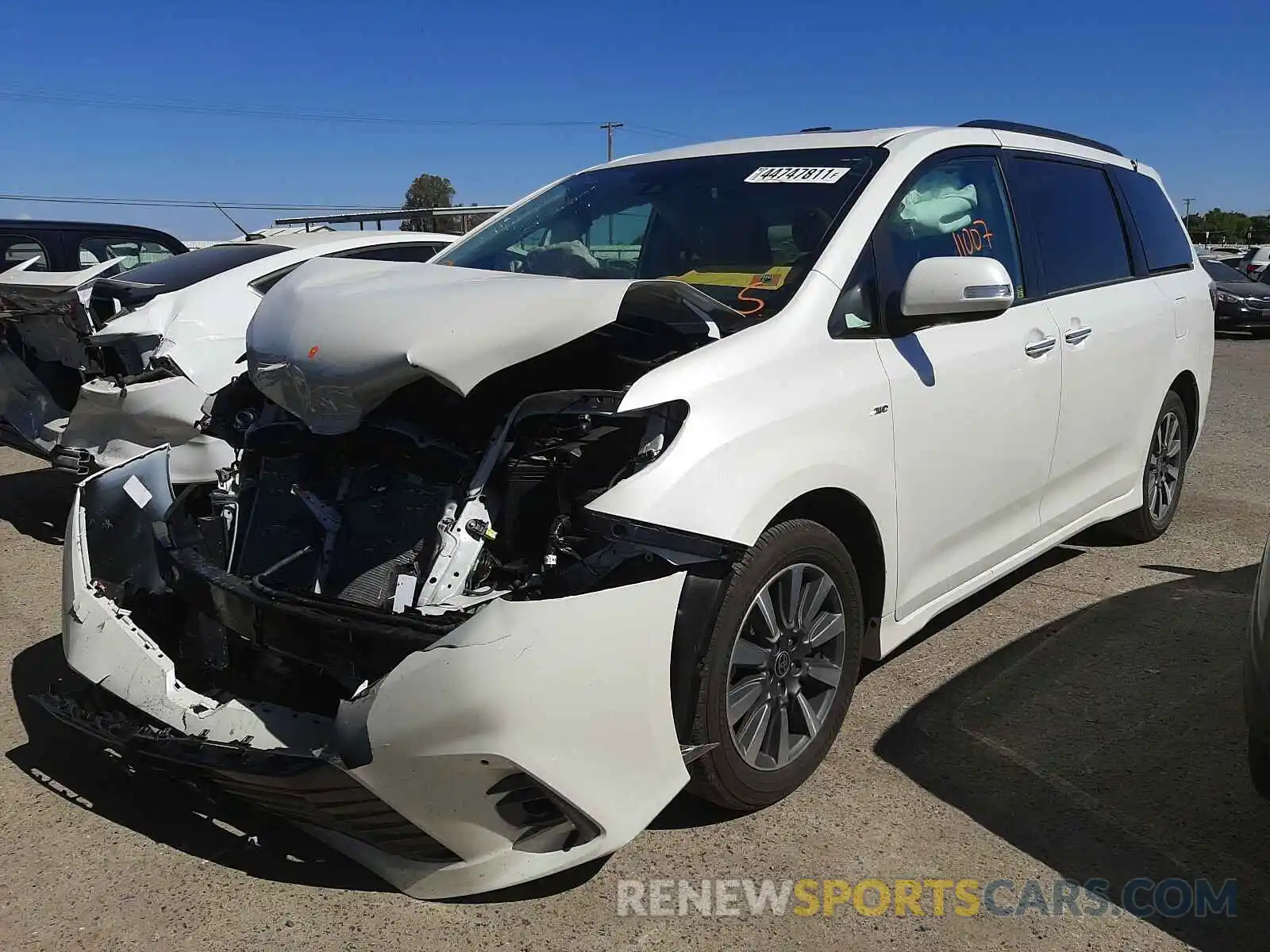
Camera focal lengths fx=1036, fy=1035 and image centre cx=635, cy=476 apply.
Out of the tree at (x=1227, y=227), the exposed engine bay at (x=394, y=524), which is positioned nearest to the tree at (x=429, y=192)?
the tree at (x=1227, y=227)

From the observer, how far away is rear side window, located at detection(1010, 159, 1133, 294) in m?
4.10

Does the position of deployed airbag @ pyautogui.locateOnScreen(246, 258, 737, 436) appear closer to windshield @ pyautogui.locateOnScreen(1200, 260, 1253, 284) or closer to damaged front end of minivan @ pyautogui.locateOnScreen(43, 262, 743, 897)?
damaged front end of minivan @ pyautogui.locateOnScreen(43, 262, 743, 897)

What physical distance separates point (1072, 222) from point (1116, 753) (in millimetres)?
2239

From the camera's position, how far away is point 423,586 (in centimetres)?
258

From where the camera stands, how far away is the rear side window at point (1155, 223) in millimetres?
4949

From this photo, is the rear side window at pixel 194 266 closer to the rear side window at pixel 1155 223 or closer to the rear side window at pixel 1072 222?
the rear side window at pixel 1072 222

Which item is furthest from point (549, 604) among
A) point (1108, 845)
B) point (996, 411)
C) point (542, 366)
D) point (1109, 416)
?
point (1109, 416)

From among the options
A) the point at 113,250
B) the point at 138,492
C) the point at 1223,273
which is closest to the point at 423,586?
the point at 138,492

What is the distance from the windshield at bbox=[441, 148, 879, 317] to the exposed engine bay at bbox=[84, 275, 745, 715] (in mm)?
493

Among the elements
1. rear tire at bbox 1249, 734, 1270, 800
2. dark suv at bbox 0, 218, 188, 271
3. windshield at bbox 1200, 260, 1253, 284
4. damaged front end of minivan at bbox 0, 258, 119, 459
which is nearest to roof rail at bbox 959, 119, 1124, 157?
rear tire at bbox 1249, 734, 1270, 800

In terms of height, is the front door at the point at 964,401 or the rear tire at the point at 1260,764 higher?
the front door at the point at 964,401

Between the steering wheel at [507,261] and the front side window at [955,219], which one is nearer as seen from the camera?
the front side window at [955,219]

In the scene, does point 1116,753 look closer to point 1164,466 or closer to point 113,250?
point 1164,466

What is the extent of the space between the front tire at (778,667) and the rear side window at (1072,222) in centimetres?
184
